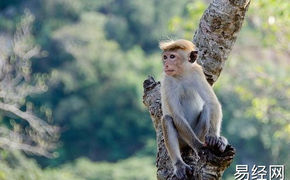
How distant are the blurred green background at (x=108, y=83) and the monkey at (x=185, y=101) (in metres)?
32.3

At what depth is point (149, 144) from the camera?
50.7m

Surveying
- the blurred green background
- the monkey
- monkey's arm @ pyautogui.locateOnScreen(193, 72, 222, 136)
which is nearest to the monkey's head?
the monkey

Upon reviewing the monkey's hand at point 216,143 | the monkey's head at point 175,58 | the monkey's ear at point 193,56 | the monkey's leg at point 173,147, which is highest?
the monkey's head at point 175,58

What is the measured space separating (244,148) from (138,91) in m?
10.3

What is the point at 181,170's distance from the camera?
22.2 ft

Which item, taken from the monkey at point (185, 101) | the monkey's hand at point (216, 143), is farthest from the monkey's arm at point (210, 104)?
the monkey's hand at point (216, 143)

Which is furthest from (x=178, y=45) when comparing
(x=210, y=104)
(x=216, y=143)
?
(x=216, y=143)

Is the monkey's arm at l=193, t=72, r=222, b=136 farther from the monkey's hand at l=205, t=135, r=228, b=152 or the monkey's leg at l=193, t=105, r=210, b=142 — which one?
the monkey's hand at l=205, t=135, r=228, b=152

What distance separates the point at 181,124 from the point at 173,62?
751 mm

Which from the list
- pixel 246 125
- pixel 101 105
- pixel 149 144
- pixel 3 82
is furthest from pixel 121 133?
pixel 3 82

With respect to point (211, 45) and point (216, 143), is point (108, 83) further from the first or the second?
point (216, 143)

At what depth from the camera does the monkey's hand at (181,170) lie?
6633 mm

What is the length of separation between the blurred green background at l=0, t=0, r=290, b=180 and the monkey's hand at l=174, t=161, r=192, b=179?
109 feet

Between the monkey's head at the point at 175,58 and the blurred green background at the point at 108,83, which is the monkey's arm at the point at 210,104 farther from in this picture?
the blurred green background at the point at 108,83
